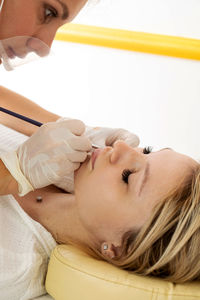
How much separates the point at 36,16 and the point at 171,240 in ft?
2.86

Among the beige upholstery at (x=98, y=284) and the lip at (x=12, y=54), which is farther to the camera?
the lip at (x=12, y=54)

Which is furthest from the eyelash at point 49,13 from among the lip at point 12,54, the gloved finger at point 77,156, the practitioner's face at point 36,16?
the gloved finger at point 77,156

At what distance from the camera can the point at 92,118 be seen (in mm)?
2623

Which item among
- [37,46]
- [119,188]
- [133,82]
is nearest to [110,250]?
[119,188]

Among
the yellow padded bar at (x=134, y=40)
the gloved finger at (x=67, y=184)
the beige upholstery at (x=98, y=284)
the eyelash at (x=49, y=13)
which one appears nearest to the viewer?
the beige upholstery at (x=98, y=284)

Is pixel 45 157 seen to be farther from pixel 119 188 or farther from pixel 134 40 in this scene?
pixel 134 40

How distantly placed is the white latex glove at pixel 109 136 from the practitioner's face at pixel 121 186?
0.97ft

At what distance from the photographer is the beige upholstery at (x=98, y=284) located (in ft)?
4.00

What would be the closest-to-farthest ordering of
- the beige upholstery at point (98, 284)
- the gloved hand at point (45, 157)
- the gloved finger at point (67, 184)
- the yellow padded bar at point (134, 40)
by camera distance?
the beige upholstery at point (98, 284), the gloved hand at point (45, 157), the gloved finger at point (67, 184), the yellow padded bar at point (134, 40)

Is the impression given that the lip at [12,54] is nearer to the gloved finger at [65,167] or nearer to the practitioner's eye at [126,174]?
the gloved finger at [65,167]

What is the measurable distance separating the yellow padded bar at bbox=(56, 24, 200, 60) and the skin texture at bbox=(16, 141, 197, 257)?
4.14ft

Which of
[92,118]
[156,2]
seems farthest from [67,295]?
[156,2]

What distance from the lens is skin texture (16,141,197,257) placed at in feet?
4.52

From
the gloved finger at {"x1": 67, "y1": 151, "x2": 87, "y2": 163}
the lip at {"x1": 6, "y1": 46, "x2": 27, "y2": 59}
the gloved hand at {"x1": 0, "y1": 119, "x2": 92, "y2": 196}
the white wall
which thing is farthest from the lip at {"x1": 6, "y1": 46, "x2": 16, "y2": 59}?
the white wall
